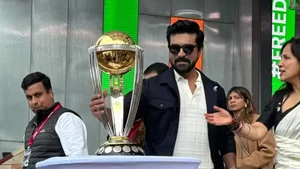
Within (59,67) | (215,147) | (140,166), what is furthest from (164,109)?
(59,67)

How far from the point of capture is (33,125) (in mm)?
4266

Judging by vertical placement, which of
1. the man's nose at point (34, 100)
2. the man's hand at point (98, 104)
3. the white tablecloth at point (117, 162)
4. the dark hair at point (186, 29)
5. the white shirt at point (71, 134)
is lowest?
the white shirt at point (71, 134)

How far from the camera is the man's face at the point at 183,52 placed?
10.3 ft

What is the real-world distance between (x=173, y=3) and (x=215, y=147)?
4786 mm

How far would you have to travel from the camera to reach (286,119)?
10.2ft

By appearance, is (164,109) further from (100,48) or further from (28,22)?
(28,22)

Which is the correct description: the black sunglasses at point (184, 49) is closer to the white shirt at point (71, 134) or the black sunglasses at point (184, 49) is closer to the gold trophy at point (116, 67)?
the gold trophy at point (116, 67)

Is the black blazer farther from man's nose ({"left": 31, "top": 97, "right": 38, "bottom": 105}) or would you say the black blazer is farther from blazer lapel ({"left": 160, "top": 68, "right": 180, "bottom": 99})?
man's nose ({"left": 31, "top": 97, "right": 38, "bottom": 105})

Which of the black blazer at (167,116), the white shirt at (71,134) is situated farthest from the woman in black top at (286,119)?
the white shirt at (71,134)

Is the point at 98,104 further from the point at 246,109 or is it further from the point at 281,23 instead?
the point at 281,23

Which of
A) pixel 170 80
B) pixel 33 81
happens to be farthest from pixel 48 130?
pixel 170 80

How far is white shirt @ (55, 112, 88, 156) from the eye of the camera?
3.87 m

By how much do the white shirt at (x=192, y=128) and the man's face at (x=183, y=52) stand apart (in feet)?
0.45

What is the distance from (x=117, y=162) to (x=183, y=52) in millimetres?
1156
